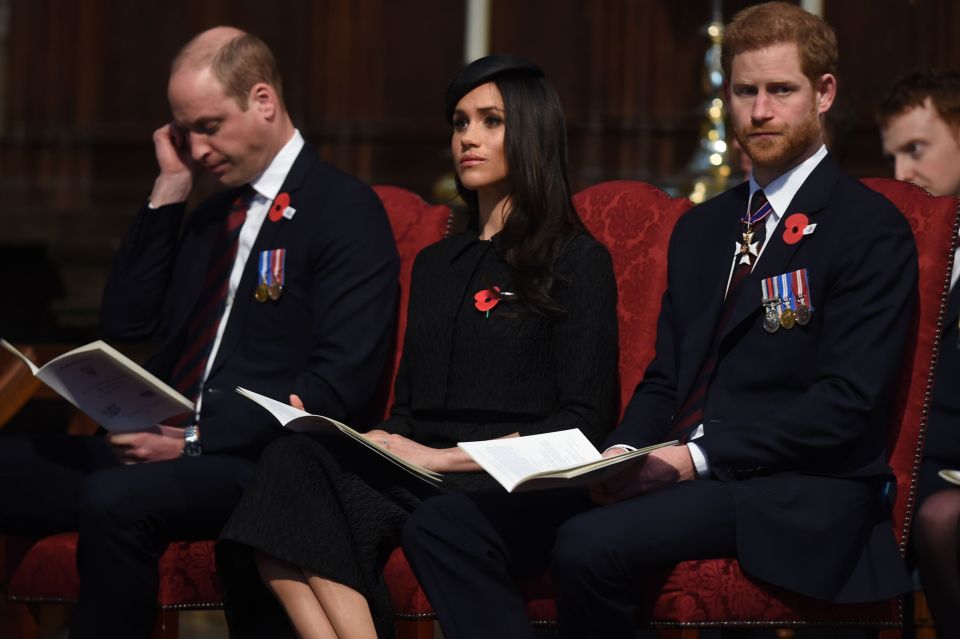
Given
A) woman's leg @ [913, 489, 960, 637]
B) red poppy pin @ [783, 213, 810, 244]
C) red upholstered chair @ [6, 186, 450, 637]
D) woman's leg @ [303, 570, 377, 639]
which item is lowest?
red upholstered chair @ [6, 186, 450, 637]

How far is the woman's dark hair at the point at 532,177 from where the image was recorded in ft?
11.0

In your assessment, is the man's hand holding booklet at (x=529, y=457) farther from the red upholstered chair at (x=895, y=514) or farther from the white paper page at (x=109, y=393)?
the white paper page at (x=109, y=393)

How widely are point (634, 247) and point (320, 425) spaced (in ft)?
3.01

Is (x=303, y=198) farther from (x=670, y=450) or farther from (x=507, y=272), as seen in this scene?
(x=670, y=450)

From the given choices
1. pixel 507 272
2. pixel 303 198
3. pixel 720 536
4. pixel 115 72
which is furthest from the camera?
pixel 115 72

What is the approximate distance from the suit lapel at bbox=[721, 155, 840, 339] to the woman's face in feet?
2.13

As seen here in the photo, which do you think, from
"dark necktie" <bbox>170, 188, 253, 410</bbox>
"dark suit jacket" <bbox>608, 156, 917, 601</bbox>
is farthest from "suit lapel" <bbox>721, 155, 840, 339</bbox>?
"dark necktie" <bbox>170, 188, 253, 410</bbox>

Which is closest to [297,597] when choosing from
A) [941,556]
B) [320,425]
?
[320,425]

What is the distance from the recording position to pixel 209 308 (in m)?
3.73

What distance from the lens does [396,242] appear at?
3.82 m

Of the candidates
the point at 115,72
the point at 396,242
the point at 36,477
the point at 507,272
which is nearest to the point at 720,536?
the point at 507,272

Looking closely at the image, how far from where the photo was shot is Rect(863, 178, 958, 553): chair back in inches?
118

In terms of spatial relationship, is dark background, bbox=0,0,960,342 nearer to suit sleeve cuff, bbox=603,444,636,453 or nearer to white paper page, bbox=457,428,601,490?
suit sleeve cuff, bbox=603,444,636,453

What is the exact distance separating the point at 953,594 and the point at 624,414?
2.41 feet
